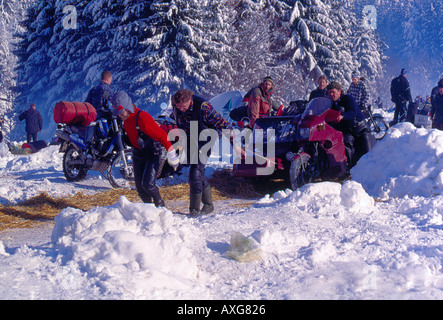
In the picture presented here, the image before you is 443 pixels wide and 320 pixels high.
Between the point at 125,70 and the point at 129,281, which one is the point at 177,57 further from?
the point at 129,281

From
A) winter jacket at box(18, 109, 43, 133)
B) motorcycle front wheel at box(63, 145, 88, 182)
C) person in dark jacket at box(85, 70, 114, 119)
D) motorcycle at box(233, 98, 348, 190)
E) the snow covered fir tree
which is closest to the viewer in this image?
motorcycle at box(233, 98, 348, 190)

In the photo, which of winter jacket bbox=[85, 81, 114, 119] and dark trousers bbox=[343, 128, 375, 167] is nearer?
dark trousers bbox=[343, 128, 375, 167]

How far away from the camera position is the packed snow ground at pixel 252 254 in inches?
120

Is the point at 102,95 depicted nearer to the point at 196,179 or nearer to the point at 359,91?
the point at 196,179

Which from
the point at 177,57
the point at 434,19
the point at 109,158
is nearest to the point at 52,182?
the point at 109,158

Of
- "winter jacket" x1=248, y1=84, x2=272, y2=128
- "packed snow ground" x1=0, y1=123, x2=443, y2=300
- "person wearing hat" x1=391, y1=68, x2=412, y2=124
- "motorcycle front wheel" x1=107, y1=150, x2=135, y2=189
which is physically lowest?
"packed snow ground" x1=0, y1=123, x2=443, y2=300

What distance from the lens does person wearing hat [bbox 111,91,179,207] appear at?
18.4 feet

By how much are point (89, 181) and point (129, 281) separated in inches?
242

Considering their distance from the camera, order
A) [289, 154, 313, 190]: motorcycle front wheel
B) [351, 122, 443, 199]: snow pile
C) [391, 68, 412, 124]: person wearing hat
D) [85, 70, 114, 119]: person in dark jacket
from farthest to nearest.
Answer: [391, 68, 412, 124]: person wearing hat < [85, 70, 114, 119]: person in dark jacket < [289, 154, 313, 190]: motorcycle front wheel < [351, 122, 443, 199]: snow pile

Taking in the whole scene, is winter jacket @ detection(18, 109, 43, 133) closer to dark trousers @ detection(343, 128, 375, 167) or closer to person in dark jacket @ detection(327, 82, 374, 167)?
person in dark jacket @ detection(327, 82, 374, 167)

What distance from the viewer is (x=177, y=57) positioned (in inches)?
1027

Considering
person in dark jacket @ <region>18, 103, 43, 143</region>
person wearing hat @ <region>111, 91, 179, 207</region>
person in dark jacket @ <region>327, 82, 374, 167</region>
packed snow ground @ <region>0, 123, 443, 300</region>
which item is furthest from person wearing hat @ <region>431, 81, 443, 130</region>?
person in dark jacket @ <region>18, 103, 43, 143</region>

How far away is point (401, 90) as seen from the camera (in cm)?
1612

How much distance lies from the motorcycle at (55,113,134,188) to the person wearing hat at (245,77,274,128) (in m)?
2.60
